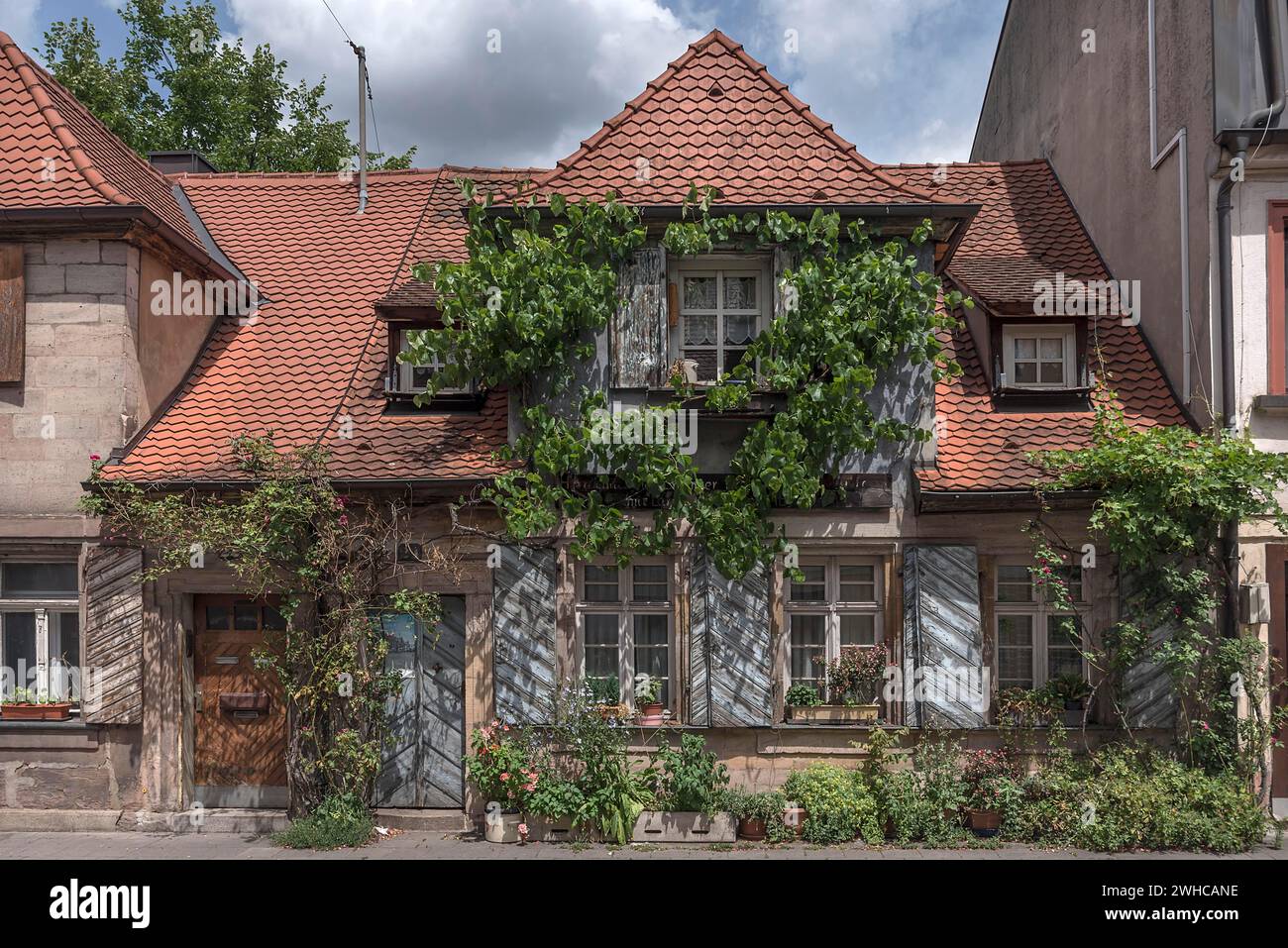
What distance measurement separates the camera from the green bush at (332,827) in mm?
9648

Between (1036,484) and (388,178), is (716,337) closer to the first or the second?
(1036,484)

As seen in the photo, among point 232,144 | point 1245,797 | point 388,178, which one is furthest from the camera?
point 232,144

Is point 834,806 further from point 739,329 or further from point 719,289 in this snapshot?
point 719,289

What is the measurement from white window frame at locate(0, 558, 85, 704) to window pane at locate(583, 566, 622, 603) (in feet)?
17.5

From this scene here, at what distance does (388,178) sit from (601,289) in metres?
6.40

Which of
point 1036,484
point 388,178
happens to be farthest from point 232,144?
point 1036,484

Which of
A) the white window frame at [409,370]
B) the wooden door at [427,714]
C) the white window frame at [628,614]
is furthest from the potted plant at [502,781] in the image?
the white window frame at [409,370]

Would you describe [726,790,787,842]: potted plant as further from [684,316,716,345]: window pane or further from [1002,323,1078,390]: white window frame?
[1002,323,1078,390]: white window frame

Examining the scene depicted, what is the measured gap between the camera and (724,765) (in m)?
10.1

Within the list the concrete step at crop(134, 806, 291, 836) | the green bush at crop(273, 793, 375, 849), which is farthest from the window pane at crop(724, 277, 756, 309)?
the concrete step at crop(134, 806, 291, 836)

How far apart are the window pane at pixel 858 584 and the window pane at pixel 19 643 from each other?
8.52 m

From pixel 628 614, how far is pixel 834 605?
2.13 m

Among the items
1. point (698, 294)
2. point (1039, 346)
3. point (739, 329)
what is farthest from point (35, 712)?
point (1039, 346)

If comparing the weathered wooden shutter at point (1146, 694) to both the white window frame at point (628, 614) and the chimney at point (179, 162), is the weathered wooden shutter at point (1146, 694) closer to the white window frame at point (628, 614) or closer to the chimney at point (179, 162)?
the white window frame at point (628, 614)
